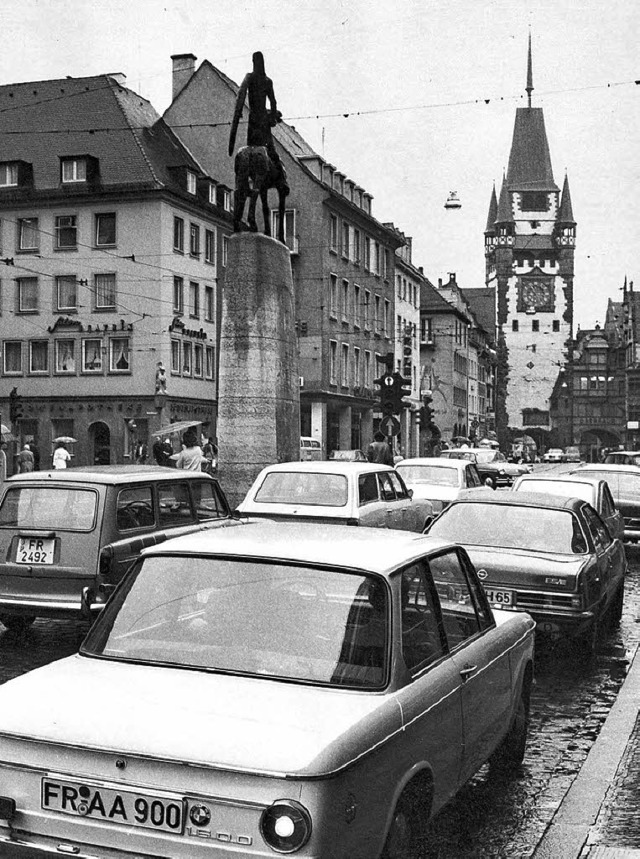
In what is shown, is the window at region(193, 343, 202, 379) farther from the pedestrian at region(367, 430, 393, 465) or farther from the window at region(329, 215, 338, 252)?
the pedestrian at region(367, 430, 393, 465)

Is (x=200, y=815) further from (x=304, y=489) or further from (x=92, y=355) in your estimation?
(x=92, y=355)

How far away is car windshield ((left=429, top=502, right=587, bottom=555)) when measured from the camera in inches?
390

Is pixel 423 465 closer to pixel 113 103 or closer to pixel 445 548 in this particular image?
pixel 445 548

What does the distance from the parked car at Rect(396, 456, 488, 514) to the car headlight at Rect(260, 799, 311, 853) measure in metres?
16.3

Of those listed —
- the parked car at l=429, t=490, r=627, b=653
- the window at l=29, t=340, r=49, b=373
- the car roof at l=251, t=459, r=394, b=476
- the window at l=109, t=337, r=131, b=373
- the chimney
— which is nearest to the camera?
the parked car at l=429, t=490, r=627, b=653

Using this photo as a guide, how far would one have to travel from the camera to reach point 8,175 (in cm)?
5016

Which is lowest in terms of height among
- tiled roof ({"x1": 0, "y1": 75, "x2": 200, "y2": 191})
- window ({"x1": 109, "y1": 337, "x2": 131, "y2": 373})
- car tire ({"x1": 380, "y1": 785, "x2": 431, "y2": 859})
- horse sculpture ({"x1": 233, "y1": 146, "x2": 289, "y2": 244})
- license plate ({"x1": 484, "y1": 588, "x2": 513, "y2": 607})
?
car tire ({"x1": 380, "y1": 785, "x2": 431, "y2": 859})

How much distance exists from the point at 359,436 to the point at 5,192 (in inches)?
916

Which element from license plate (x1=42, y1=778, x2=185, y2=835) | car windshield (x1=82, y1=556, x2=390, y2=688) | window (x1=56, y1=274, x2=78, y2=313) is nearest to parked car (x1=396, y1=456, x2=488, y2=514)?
car windshield (x1=82, y1=556, x2=390, y2=688)

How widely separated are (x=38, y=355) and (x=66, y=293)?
3.01 meters

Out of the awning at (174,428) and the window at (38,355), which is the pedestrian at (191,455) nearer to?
the awning at (174,428)

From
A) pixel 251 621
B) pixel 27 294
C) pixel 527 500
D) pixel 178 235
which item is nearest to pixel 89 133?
pixel 178 235

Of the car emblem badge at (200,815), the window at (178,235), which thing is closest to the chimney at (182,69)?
the window at (178,235)

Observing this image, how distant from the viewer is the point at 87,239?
48.7 metres
